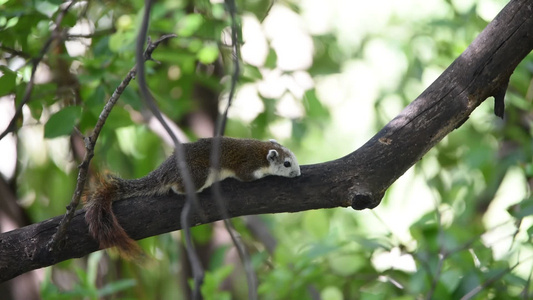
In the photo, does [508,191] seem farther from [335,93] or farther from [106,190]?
[106,190]

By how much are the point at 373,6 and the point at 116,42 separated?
3.78 metres

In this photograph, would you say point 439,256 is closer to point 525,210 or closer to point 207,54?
point 525,210

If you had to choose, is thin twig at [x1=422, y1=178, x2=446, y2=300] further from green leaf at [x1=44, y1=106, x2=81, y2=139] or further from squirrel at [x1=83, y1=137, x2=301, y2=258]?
green leaf at [x1=44, y1=106, x2=81, y2=139]

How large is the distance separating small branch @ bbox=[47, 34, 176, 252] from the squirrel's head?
0.86 metres

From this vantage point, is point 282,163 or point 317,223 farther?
point 317,223

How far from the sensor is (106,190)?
2.76 meters

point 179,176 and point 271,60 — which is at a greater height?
point 271,60

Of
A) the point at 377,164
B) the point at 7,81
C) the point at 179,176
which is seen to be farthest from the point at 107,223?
the point at 377,164

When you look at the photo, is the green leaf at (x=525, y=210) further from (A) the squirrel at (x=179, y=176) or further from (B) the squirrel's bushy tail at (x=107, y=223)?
(B) the squirrel's bushy tail at (x=107, y=223)

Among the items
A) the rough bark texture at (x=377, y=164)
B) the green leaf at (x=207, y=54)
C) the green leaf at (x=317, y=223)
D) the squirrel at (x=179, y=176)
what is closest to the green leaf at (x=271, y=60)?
the green leaf at (x=207, y=54)

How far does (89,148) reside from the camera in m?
2.24

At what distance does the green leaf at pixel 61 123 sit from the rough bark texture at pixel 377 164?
0.49 m

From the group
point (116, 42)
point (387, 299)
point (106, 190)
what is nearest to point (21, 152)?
point (116, 42)

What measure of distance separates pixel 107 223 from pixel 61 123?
646mm
